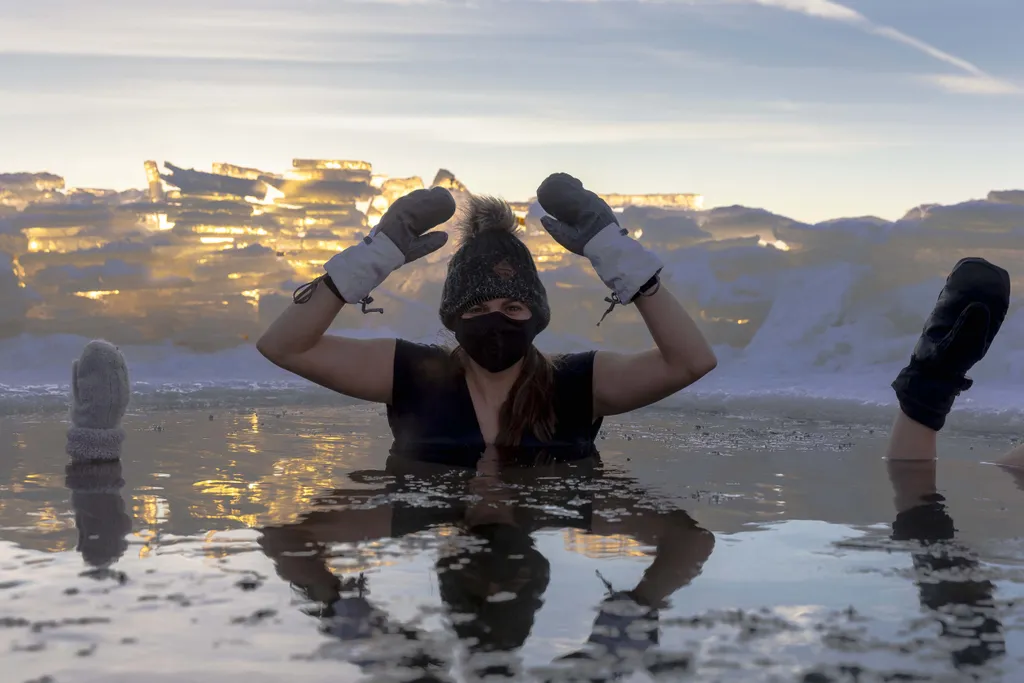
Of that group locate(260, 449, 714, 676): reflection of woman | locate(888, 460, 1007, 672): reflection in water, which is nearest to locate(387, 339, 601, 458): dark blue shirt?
locate(260, 449, 714, 676): reflection of woman

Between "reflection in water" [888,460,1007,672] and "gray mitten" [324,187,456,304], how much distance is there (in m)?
1.90

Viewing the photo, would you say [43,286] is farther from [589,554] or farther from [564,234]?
[589,554]

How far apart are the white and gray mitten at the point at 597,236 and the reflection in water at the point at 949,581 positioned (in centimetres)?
119

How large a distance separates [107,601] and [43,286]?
13584mm

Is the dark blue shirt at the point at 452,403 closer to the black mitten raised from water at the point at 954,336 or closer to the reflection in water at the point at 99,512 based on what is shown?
the reflection in water at the point at 99,512

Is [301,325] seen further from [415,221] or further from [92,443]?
[92,443]

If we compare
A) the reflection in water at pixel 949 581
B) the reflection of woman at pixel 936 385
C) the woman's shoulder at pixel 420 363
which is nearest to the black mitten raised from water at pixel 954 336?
the reflection of woman at pixel 936 385

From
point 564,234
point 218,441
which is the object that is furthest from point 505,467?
point 218,441

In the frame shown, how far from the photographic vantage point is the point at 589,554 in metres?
2.73

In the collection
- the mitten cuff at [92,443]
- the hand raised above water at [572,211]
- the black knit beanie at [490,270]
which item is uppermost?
the hand raised above water at [572,211]

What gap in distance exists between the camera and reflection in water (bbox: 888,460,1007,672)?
6.63 feet

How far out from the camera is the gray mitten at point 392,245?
4.03 m

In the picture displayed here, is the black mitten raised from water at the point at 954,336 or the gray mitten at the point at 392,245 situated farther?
the black mitten raised from water at the point at 954,336

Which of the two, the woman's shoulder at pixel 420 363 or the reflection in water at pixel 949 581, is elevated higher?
→ the woman's shoulder at pixel 420 363
